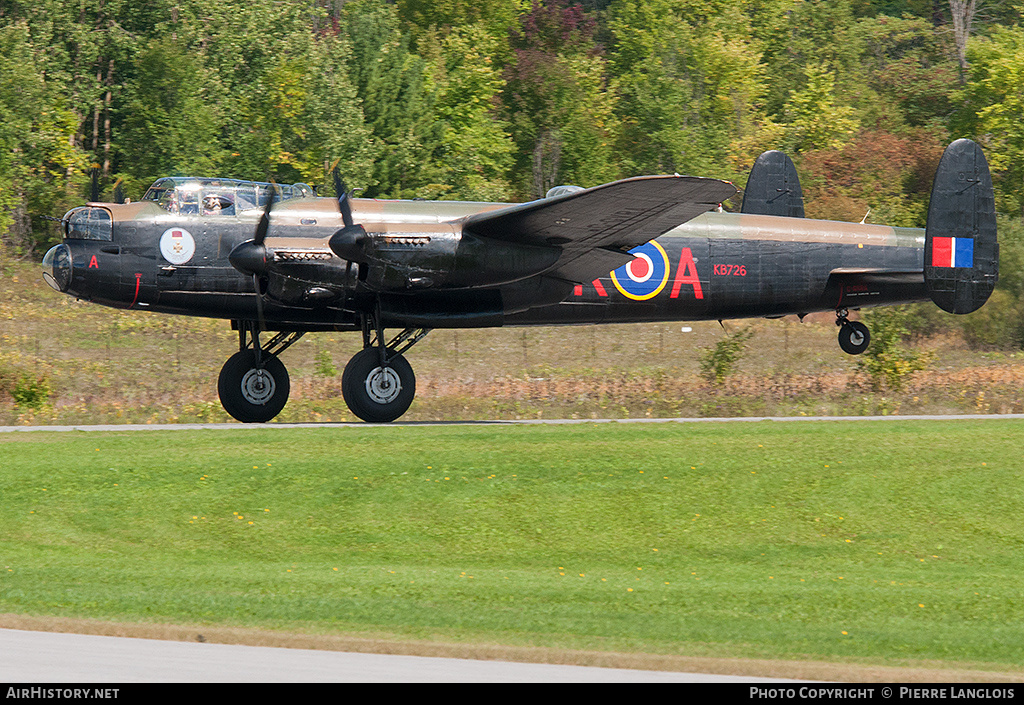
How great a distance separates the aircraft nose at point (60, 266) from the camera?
21906 mm

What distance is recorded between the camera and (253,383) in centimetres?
2377

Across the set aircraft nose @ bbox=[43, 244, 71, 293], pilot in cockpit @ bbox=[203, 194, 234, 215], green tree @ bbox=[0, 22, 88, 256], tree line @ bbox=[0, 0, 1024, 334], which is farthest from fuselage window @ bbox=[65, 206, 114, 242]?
green tree @ bbox=[0, 22, 88, 256]

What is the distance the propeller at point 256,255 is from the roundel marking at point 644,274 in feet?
23.1

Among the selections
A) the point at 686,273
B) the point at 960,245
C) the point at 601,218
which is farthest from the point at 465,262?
the point at 960,245

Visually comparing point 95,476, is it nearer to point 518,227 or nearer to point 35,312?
point 518,227

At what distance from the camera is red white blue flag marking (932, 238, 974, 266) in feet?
84.3

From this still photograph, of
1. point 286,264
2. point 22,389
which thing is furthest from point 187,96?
point 286,264

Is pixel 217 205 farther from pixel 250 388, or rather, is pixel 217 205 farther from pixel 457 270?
pixel 457 270

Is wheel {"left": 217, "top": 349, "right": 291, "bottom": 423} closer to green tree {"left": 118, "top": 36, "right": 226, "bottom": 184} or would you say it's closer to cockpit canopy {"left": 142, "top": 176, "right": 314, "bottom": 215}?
cockpit canopy {"left": 142, "top": 176, "right": 314, "bottom": 215}

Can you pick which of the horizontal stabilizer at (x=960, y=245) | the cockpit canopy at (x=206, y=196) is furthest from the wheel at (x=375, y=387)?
the horizontal stabilizer at (x=960, y=245)

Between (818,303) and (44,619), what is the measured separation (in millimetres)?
18825

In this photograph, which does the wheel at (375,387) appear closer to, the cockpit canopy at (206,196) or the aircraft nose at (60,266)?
the cockpit canopy at (206,196)

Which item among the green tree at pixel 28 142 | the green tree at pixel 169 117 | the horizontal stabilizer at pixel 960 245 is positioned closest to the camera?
the horizontal stabilizer at pixel 960 245

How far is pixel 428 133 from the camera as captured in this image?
63.6 meters
